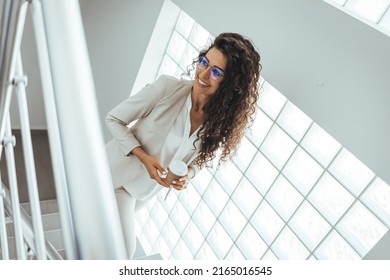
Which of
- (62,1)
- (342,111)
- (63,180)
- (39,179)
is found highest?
(62,1)

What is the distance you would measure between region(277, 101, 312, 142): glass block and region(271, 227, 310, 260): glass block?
2.20 ft

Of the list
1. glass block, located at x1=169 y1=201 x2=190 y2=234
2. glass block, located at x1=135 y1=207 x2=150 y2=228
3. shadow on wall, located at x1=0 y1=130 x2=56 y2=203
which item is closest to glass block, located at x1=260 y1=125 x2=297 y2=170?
glass block, located at x1=169 y1=201 x2=190 y2=234

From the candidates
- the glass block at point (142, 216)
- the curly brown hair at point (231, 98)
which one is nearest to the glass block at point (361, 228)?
the curly brown hair at point (231, 98)

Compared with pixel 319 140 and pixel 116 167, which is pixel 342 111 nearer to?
pixel 319 140

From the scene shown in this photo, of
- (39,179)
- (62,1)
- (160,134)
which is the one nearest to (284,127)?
(160,134)

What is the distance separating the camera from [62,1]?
1.62 ft

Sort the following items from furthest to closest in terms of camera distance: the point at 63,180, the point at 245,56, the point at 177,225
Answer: the point at 177,225 < the point at 245,56 < the point at 63,180

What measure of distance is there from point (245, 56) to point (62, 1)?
3.88ft

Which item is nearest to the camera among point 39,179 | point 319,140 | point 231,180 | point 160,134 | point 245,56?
point 245,56

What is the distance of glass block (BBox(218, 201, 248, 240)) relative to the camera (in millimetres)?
2916

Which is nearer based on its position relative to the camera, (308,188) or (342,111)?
(342,111)

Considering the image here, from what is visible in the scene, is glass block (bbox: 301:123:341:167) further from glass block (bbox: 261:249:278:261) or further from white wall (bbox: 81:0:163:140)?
white wall (bbox: 81:0:163:140)

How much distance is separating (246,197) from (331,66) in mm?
1350

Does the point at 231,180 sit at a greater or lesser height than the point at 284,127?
lesser
